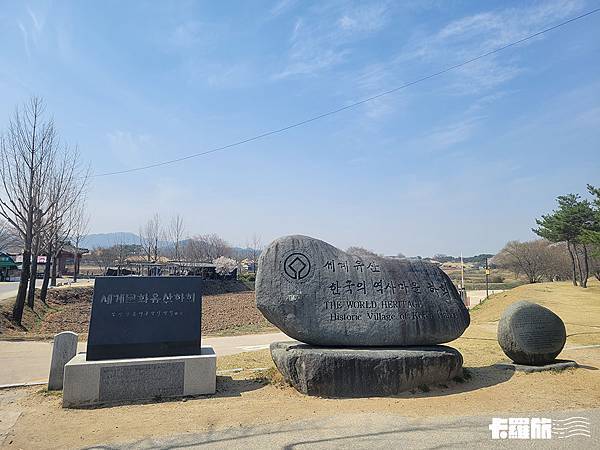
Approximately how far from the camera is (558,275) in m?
45.8

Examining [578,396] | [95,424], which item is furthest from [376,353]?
[95,424]

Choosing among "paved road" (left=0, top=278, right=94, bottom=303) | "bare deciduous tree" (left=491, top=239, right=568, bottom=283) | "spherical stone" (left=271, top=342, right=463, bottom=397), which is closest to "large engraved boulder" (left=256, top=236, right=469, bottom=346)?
"spherical stone" (left=271, top=342, right=463, bottom=397)

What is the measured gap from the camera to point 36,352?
11.6m

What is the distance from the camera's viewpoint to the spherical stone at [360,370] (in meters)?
6.81

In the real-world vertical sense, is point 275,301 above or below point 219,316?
above

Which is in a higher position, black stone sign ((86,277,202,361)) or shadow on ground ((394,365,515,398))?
black stone sign ((86,277,202,361))

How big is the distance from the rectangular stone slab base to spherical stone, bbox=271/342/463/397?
4.78ft

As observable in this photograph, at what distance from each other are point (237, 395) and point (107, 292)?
9.19ft

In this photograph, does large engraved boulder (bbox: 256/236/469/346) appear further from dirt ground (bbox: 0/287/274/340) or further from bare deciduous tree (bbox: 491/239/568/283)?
bare deciduous tree (bbox: 491/239/568/283)

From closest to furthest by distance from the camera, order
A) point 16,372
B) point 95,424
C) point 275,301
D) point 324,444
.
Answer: point 324,444
point 95,424
point 275,301
point 16,372

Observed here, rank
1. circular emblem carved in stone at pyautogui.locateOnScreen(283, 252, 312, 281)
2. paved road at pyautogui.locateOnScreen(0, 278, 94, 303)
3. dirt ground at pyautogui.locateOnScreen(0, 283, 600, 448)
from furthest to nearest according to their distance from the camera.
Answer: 1. paved road at pyautogui.locateOnScreen(0, 278, 94, 303)
2. circular emblem carved in stone at pyautogui.locateOnScreen(283, 252, 312, 281)
3. dirt ground at pyautogui.locateOnScreen(0, 283, 600, 448)

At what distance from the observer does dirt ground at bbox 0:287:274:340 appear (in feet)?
52.0

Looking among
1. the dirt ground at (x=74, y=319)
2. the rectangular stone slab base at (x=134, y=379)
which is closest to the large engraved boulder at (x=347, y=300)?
the rectangular stone slab base at (x=134, y=379)

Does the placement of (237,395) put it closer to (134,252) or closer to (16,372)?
(16,372)
